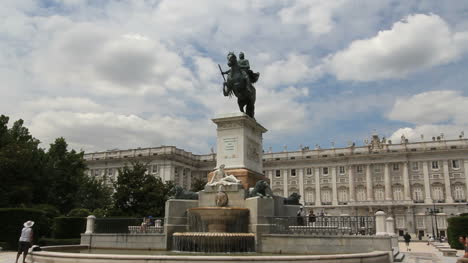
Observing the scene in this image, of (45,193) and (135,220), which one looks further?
(45,193)

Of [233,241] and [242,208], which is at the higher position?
[242,208]

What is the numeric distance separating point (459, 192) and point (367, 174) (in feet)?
57.0

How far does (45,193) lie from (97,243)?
26645 mm

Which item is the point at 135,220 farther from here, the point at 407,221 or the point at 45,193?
the point at 407,221

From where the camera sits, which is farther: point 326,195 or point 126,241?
point 326,195

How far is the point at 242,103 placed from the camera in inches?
778

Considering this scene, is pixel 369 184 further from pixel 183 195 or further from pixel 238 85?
pixel 183 195

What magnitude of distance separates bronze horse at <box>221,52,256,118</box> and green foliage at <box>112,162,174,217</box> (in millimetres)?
26064

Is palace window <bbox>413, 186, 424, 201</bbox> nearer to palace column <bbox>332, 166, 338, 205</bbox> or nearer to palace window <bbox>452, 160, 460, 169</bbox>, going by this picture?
palace window <bbox>452, 160, 460, 169</bbox>

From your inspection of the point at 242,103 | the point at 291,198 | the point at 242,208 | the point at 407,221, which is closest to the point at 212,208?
the point at 242,208

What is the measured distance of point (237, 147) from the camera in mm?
18094

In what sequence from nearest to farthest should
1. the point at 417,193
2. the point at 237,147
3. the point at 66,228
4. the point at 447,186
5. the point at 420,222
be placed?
1. the point at 237,147
2. the point at 66,228
3. the point at 420,222
4. the point at 447,186
5. the point at 417,193

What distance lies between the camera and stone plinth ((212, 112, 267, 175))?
59.1ft

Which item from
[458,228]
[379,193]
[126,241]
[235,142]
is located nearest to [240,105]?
[235,142]
